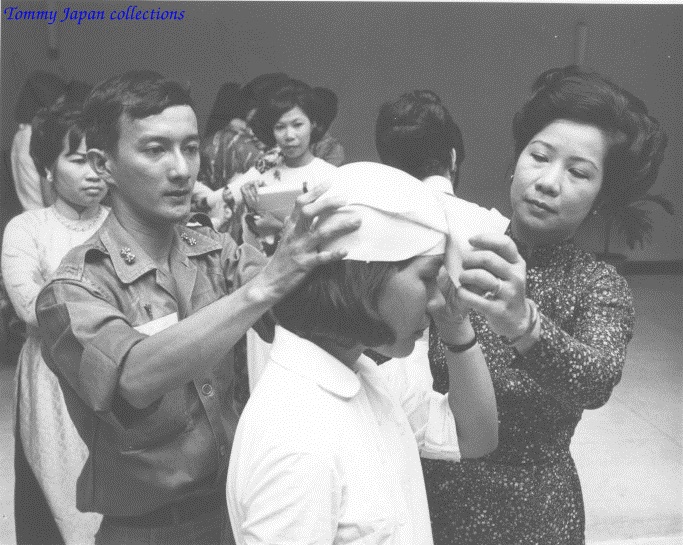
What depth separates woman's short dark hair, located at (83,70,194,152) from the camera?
1309 millimetres

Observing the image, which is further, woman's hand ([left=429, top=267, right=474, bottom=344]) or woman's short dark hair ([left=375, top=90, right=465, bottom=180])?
woman's short dark hair ([left=375, top=90, right=465, bottom=180])

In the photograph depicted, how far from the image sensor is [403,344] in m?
1.07

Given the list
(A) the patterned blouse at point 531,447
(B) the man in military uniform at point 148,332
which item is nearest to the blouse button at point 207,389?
(B) the man in military uniform at point 148,332

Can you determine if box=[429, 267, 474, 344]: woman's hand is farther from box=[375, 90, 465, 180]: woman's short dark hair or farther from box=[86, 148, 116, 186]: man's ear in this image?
box=[375, 90, 465, 180]: woman's short dark hair

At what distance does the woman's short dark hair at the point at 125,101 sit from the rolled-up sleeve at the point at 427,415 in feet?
1.85

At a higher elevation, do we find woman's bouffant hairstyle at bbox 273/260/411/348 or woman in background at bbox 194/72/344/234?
woman's bouffant hairstyle at bbox 273/260/411/348

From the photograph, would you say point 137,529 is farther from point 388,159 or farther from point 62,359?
point 388,159

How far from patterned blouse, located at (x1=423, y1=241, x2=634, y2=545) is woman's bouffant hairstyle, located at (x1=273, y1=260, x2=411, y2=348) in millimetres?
328

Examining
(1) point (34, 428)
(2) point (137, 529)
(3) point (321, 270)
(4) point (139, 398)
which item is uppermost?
(3) point (321, 270)

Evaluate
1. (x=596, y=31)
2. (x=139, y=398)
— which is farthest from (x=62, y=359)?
(x=596, y=31)

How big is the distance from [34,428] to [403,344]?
1502mm

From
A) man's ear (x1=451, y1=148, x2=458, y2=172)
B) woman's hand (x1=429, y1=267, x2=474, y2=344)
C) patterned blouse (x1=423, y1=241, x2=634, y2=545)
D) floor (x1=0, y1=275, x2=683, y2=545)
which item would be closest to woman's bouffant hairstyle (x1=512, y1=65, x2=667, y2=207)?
patterned blouse (x1=423, y1=241, x2=634, y2=545)

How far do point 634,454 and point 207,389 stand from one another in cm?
276

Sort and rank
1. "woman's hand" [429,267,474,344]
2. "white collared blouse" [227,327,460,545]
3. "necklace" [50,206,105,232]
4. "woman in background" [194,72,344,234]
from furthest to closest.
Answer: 1. "woman in background" [194,72,344,234]
2. "necklace" [50,206,105,232]
3. "woman's hand" [429,267,474,344]
4. "white collared blouse" [227,327,460,545]
